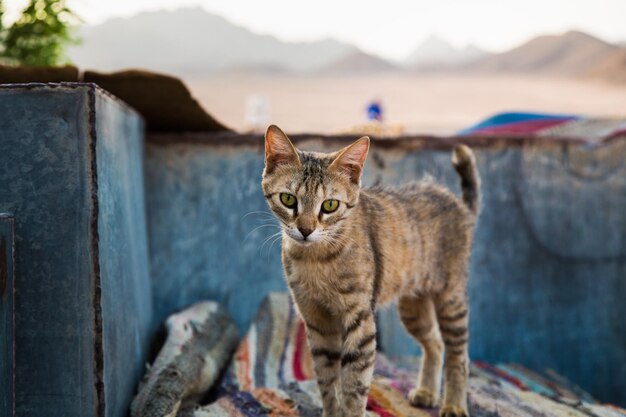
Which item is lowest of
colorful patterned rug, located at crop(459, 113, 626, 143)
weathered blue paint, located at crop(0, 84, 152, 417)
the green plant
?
weathered blue paint, located at crop(0, 84, 152, 417)

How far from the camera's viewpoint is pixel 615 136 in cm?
493

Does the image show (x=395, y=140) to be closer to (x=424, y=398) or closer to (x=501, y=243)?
(x=501, y=243)

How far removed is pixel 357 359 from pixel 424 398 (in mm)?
736

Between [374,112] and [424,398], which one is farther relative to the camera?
[374,112]

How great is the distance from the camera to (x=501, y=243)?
4.70 metres

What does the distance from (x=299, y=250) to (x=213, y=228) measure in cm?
157

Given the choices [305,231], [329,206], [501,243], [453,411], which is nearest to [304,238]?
[305,231]

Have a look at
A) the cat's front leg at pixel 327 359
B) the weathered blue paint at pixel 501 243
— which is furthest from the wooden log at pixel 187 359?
the cat's front leg at pixel 327 359

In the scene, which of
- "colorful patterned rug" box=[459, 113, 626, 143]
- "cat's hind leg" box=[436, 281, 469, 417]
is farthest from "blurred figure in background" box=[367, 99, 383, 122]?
"cat's hind leg" box=[436, 281, 469, 417]

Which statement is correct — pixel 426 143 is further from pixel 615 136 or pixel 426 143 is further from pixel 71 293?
pixel 71 293

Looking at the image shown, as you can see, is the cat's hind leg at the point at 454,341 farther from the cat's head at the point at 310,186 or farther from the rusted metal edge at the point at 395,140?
the rusted metal edge at the point at 395,140

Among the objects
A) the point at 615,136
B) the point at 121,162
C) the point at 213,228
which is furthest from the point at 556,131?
the point at 121,162

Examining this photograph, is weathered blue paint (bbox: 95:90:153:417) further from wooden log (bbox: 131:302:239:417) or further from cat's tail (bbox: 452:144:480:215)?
cat's tail (bbox: 452:144:480:215)

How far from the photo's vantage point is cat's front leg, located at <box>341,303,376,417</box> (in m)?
2.73
